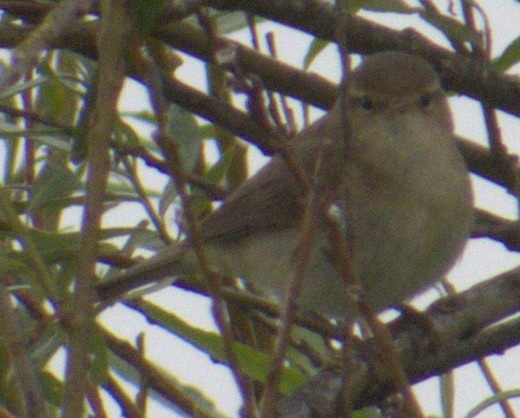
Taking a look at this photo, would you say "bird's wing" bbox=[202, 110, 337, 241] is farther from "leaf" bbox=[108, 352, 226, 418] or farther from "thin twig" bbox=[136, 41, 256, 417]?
"thin twig" bbox=[136, 41, 256, 417]

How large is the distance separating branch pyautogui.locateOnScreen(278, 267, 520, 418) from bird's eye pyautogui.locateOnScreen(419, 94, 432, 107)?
3.17 feet

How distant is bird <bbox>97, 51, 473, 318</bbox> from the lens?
136 inches

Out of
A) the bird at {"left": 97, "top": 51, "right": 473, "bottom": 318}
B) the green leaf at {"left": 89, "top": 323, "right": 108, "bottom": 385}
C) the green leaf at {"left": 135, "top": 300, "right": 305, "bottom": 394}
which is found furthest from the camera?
the bird at {"left": 97, "top": 51, "right": 473, "bottom": 318}

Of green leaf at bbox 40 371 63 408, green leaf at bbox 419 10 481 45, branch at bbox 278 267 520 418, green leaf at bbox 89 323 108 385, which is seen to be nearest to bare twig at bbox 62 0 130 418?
green leaf at bbox 89 323 108 385

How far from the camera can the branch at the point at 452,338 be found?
8.26 ft

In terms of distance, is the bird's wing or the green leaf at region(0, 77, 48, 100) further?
the bird's wing

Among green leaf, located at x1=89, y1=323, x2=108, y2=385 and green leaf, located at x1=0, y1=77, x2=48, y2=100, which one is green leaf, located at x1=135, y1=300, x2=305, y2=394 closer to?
green leaf, located at x1=89, y1=323, x2=108, y2=385

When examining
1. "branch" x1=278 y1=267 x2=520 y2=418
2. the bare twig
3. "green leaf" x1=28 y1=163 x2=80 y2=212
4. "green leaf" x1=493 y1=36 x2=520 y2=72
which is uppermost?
"green leaf" x1=493 y1=36 x2=520 y2=72

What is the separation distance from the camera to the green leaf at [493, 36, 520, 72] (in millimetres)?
3072

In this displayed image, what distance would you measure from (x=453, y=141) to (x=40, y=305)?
65.8 inches

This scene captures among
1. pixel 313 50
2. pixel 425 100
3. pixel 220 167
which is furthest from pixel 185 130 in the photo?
pixel 425 100

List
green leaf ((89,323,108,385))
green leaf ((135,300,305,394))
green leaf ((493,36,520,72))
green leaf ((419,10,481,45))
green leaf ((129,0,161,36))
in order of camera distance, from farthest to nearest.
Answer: green leaf ((493,36,520,72))
green leaf ((419,10,481,45))
green leaf ((135,300,305,394))
green leaf ((89,323,108,385))
green leaf ((129,0,161,36))

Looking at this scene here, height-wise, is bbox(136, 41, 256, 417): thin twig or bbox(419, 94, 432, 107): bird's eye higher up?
bbox(419, 94, 432, 107): bird's eye

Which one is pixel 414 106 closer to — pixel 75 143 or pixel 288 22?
pixel 288 22
